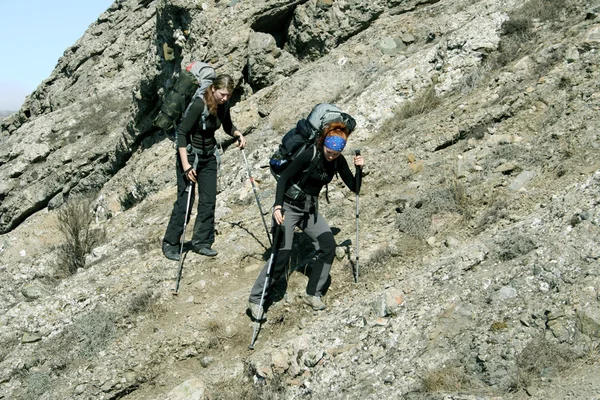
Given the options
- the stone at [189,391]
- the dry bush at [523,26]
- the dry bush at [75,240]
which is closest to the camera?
the stone at [189,391]

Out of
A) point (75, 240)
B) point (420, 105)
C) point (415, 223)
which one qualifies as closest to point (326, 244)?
point (415, 223)

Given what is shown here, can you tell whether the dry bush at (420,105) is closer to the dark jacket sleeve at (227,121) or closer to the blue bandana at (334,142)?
the dark jacket sleeve at (227,121)

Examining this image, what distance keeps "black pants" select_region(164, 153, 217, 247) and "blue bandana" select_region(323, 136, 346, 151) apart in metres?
2.50

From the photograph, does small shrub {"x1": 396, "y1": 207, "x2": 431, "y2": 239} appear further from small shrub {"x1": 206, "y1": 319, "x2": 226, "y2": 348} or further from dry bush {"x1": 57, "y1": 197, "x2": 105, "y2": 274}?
dry bush {"x1": 57, "y1": 197, "x2": 105, "y2": 274}

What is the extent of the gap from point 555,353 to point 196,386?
3.87m

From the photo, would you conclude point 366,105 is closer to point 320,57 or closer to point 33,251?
point 320,57

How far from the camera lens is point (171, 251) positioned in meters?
8.66

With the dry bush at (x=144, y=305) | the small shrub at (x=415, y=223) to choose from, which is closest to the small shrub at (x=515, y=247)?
the small shrub at (x=415, y=223)

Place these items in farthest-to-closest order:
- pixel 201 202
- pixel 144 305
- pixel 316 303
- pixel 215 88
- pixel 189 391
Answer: pixel 201 202 → pixel 144 305 → pixel 215 88 → pixel 316 303 → pixel 189 391

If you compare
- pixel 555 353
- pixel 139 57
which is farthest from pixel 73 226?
pixel 139 57

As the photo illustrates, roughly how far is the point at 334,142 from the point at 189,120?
94.6 inches

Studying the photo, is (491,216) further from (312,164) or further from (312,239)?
(312,164)

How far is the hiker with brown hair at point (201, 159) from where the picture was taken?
299 inches

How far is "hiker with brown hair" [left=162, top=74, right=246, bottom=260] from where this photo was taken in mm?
7586
